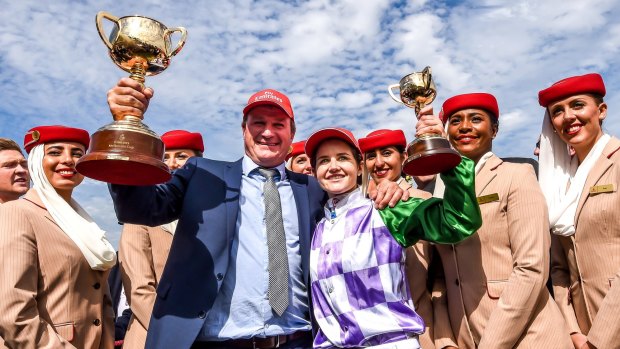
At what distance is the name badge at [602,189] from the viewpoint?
392 cm

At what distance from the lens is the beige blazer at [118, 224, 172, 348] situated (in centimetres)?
514

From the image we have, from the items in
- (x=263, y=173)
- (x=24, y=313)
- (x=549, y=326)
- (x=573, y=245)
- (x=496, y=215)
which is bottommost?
(x=549, y=326)

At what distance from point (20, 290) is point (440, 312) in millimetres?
3304

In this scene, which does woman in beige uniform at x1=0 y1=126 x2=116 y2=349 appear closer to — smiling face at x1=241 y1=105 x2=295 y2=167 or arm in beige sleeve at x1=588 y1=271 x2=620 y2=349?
smiling face at x1=241 y1=105 x2=295 y2=167

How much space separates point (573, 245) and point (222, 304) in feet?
9.11

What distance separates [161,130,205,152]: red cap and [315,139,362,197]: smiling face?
3.19 m

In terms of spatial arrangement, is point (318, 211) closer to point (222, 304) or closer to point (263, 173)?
point (263, 173)

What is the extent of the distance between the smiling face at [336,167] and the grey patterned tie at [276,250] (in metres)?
0.38

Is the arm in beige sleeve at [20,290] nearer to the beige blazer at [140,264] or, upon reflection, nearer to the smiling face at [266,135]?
the beige blazer at [140,264]

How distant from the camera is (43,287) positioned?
13.9ft

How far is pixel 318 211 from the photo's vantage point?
4.00 m

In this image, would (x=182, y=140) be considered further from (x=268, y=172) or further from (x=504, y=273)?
(x=504, y=273)

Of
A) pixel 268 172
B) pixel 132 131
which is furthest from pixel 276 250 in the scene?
pixel 132 131

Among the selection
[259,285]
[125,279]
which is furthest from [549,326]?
[125,279]
